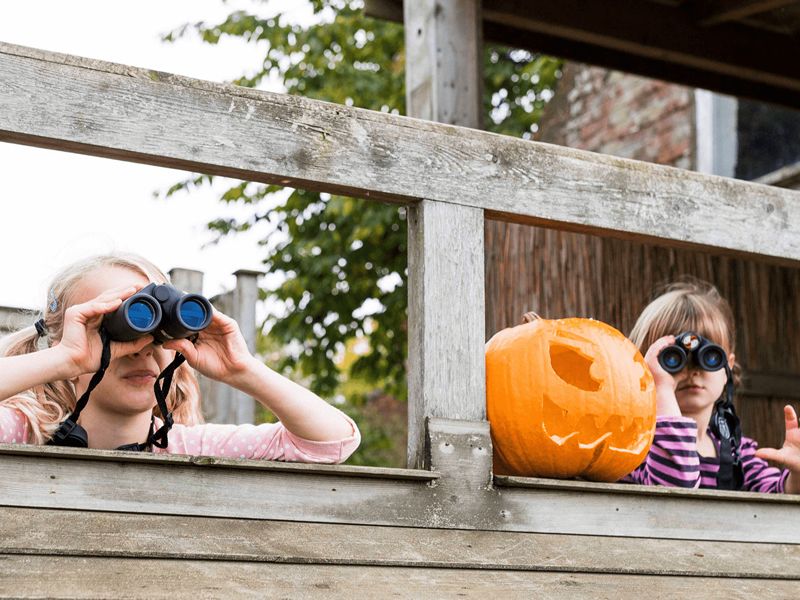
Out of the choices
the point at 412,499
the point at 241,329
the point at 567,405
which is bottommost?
the point at 412,499

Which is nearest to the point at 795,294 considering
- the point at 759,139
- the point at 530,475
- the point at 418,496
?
the point at 759,139

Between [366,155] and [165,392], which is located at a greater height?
[366,155]

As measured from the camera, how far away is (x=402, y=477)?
241 cm

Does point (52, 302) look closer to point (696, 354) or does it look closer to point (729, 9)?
point (696, 354)

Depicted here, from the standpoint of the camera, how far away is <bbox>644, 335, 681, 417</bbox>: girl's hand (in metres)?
3.18

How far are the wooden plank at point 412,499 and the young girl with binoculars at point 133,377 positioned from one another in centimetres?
18

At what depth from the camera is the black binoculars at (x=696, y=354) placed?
3168 millimetres

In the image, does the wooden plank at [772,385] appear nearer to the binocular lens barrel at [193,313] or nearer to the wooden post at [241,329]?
the wooden post at [241,329]

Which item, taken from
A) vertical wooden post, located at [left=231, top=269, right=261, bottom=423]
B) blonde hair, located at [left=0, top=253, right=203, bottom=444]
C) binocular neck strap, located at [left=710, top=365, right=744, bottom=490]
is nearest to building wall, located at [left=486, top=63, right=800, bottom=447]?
vertical wooden post, located at [left=231, top=269, right=261, bottom=423]

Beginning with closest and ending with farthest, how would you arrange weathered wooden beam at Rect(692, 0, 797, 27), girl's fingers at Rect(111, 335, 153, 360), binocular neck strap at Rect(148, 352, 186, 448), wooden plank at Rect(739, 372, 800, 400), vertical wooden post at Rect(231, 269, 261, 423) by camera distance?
1. girl's fingers at Rect(111, 335, 153, 360)
2. binocular neck strap at Rect(148, 352, 186, 448)
3. vertical wooden post at Rect(231, 269, 261, 423)
4. weathered wooden beam at Rect(692, 0, 797, 27)
5. wooden plank at Rect(739, 372, 800, 400)

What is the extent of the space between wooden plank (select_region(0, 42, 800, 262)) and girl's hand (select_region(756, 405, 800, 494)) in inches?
19.2

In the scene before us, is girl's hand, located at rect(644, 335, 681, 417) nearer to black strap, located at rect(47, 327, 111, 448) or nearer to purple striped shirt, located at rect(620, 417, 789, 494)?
purple striped shirt, located at rect(620, 417, 789, 494)

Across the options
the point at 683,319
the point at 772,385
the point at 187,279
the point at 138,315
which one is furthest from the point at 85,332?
the point at 772,385

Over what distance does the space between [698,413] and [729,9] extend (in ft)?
9.91
